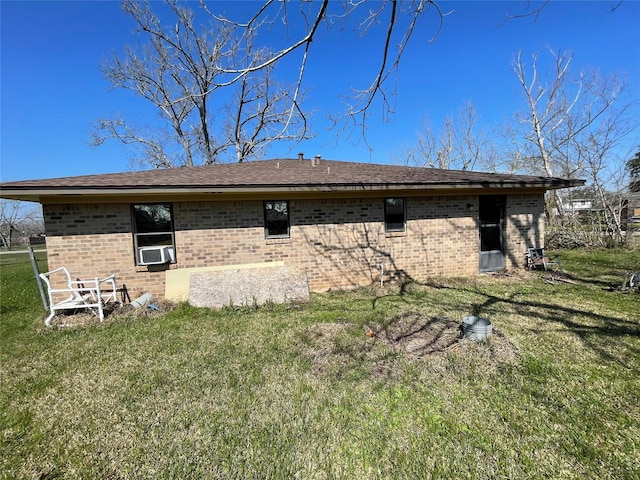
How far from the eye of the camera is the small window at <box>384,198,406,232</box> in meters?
7.80

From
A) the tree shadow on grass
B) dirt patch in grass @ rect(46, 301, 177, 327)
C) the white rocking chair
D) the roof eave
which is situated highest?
the roof eave

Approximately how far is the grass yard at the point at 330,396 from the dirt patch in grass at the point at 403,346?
26 mm

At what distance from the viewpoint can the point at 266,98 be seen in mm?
18391

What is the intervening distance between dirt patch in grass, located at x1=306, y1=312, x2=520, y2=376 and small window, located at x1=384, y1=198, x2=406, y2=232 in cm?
326

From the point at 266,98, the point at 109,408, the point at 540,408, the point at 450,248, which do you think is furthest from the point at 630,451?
the point at 266,98

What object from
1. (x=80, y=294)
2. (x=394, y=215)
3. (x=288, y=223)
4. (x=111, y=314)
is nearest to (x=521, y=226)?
(x=394, y=215)

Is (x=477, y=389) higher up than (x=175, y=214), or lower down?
lower down

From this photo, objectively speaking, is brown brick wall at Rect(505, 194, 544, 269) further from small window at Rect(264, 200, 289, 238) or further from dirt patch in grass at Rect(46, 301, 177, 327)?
dirt patch in grass at Rect(46, 301, 177, 327)

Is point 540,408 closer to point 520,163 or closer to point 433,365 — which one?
point 433,365

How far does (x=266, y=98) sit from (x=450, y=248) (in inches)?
592

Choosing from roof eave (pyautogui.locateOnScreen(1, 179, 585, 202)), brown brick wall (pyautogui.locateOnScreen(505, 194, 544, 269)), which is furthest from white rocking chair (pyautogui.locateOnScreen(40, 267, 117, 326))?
brown brick wall (pyautogui.locateOnScreen(505, 194, 544, 269))

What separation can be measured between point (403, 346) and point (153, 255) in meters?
5.37

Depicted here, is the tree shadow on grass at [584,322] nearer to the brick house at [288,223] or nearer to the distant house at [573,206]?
the brick house at [288,223]

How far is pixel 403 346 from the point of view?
13.6 ft
